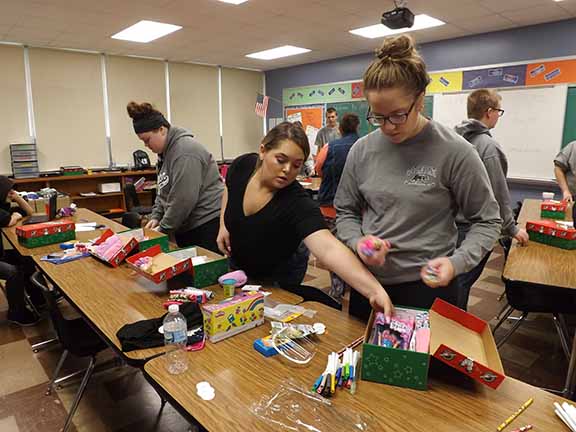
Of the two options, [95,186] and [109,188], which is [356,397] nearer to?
[109,188]

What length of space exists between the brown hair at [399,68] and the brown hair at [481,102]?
156cm

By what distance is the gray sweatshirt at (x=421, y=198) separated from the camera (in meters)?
1.23

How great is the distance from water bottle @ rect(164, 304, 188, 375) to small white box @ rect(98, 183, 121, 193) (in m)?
6.07

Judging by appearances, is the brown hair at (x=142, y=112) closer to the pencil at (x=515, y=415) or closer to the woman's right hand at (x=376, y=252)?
the woman's right hand at (x=376, y=252)

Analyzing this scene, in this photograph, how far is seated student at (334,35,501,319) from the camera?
1185 millimetres

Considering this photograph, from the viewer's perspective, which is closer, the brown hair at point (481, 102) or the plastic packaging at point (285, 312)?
the plastic packaging at point (285, 312)

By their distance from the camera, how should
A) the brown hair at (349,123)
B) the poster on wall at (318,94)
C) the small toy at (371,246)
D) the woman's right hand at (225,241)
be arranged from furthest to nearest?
1. the poster on wall at (318,94)
2. the brown hair at (349,123)
3. the woman's right hand at (225,241)
4. the small toy at (371,246)

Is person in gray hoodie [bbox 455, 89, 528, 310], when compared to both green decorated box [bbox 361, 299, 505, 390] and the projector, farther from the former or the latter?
the projector

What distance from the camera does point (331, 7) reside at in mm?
4457

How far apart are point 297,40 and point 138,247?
4793mm

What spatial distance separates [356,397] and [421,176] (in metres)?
0.67

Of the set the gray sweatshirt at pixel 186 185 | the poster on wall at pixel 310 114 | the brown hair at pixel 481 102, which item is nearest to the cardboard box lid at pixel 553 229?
the brown hair at pixel 481 102

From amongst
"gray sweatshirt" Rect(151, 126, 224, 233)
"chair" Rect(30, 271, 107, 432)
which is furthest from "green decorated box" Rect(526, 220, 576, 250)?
"chair" Rect(30, 271, 107, 432)

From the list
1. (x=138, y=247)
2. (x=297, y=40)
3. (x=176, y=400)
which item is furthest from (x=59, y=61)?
(x=176, y=400)
